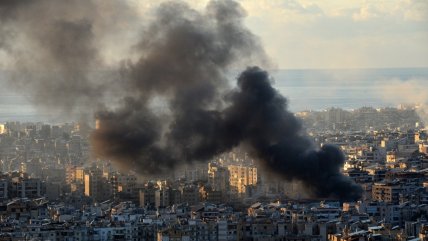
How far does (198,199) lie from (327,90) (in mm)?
110807

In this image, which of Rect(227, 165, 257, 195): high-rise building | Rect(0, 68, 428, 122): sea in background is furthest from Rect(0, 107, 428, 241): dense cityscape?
Rect(0, 68, 428, 122): sea in background

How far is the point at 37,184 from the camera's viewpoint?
43.9 metres

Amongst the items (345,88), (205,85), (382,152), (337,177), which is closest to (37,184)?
(205,85)

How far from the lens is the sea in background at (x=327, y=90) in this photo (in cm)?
10381

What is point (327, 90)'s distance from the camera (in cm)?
15088

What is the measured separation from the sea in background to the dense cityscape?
27.1 metres

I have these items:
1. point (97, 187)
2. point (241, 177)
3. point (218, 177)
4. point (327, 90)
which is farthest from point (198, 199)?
point (327, 90)

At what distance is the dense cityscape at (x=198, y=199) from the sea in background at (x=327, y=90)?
27.1m

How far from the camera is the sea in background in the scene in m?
104

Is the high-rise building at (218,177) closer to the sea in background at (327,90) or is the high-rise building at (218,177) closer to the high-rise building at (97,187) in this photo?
the high-rise building at (97,187)

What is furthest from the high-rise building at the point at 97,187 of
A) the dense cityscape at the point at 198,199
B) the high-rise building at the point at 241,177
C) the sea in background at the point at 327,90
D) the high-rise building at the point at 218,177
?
the sea in background at the point at 327,90

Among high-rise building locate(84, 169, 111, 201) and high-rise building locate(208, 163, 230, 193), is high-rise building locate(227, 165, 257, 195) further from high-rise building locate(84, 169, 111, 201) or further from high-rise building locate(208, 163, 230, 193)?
high-rise building locate(84, 169, 111, 201)

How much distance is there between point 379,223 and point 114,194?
13783mm

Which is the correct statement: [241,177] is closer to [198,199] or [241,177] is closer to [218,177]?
[218,177]
